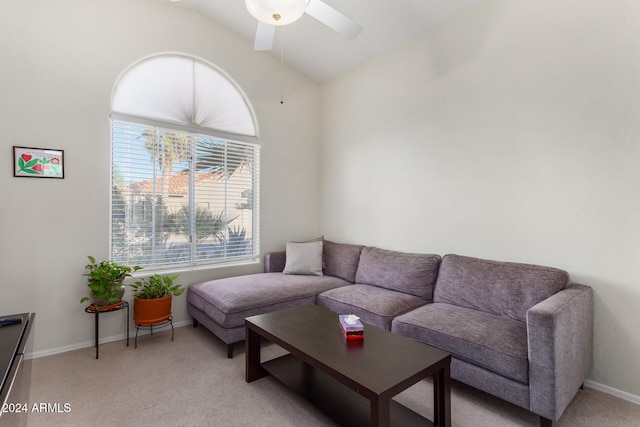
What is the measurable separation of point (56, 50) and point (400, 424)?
3715 mm

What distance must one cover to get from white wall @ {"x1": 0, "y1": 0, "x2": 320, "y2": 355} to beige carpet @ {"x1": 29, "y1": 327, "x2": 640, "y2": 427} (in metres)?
0.53

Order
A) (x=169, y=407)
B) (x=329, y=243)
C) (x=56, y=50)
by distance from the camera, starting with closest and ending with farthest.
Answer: (x=169, y=407), (x=56, y=50), (x=329, y=243)

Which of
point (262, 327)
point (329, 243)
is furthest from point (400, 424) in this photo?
point (329, 243)

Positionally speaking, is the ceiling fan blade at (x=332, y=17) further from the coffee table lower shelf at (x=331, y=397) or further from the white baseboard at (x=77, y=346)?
the white baseboard at (x=77, y=346)

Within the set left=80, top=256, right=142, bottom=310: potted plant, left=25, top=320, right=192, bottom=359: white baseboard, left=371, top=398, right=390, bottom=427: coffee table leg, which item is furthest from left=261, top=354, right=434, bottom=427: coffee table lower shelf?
left=25, top=320, right=192, bottom=359: white baseboard

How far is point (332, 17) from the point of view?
202cm

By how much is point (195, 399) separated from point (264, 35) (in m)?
2.50

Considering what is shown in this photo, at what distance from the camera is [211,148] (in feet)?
→ 11.5

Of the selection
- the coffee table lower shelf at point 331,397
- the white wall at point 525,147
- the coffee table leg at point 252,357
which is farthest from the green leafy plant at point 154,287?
the white wall at point 525,147

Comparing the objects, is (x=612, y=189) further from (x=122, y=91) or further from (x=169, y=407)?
(x=122, y=91)

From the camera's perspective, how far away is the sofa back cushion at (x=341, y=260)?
11.5 feet

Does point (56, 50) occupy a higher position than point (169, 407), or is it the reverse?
point (56, 50)

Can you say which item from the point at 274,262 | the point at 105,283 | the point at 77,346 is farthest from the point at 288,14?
the point at 77,346

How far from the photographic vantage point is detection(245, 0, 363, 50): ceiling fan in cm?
171
